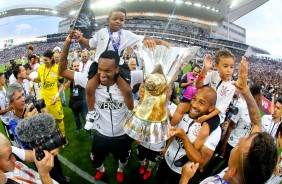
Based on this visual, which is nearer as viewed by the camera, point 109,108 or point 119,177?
point 109,108

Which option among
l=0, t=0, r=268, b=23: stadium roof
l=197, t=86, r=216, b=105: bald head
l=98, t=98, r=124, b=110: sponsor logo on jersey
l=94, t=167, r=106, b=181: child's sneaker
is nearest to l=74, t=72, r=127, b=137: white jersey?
l=98, t=98, r=124, b=110: sponsor logo on jersey

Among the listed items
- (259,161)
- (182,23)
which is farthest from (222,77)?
(182,23)

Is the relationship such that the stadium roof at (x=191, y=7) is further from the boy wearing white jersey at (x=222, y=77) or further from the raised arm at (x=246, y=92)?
the raised arm at (x=246, y=92)

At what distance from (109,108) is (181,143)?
3.12ft

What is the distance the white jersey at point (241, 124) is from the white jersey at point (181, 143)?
147 cm

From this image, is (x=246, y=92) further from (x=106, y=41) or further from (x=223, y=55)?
(x=106, y=41)

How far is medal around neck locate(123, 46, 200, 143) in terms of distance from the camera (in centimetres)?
174

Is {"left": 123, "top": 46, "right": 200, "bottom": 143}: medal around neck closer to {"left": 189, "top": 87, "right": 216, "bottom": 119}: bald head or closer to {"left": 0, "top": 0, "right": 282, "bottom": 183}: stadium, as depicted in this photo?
{"left": 189, "top": 87, "right": 216, "bottom": 119}: bald head

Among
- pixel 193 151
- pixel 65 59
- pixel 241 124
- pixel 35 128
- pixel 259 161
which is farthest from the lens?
pixel 241 124

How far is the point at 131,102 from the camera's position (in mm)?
2586

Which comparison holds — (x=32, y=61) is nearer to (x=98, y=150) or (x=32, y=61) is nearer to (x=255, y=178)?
(x=98, y=150)

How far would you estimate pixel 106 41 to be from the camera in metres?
2.86

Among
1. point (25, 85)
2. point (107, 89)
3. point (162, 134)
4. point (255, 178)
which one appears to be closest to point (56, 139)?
point (162, 134)

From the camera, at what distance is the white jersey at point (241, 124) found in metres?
3.38
